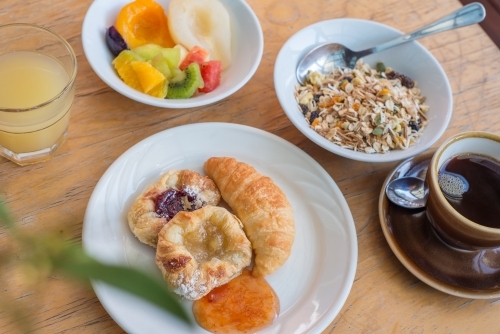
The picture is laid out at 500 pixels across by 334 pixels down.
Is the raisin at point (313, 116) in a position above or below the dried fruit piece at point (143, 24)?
below

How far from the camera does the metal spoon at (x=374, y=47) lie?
149 centimetres

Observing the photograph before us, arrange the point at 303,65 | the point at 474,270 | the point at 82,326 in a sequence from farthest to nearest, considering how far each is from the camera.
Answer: the point at 303,65 < the point at 474,270 < the point at 82,326

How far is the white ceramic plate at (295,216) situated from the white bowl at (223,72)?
3.6 inches

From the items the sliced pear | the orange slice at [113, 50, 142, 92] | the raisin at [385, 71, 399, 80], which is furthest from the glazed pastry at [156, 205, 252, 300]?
the raisin at [385, 71, 399, 80]

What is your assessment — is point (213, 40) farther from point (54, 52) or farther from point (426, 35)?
point (426, 35)

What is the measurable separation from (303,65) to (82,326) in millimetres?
924

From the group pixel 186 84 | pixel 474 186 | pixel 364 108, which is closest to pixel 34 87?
pixel 186 84

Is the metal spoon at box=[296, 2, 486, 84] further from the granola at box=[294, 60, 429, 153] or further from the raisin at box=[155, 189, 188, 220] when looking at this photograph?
the raisin at box=[155, 189, 188, 220]

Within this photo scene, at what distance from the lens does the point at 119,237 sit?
43.8 inches

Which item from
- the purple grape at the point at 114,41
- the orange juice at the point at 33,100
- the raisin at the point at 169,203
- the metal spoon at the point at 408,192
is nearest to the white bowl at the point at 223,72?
the purple grape at the point at 114,41

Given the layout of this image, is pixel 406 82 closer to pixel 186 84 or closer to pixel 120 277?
pixel 186 84

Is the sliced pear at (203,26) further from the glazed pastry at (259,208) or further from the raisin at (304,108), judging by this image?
the glazed pastry at (259,208)

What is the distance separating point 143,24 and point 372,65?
71 centimetres

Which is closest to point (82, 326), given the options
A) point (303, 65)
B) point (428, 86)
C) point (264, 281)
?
point (264, 281)
